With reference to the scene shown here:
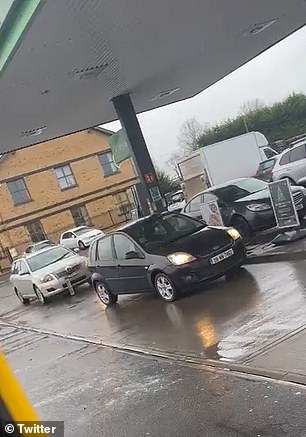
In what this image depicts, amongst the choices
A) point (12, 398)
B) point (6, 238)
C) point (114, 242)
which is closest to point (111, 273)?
point (114, 242)

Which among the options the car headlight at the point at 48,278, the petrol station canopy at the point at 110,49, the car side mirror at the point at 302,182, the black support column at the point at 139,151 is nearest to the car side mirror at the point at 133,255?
the petrol station canopy at the point at 110,49

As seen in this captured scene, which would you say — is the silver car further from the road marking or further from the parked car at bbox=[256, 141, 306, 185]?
the parked car at bbox=[256, 141, 306, 185]

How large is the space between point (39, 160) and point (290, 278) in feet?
123

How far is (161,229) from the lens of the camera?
38.1ft

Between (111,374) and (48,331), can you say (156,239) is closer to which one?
(48,331)

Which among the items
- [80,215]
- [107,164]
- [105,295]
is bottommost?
[80,215]

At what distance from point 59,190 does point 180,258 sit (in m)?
35.5

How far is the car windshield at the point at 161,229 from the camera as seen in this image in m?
11.2

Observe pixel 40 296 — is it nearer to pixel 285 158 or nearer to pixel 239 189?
pixel 239 189

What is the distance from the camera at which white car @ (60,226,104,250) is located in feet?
115

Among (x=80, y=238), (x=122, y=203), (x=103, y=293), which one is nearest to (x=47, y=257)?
(x=103, y=293)

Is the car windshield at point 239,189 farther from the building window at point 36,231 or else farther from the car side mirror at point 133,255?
the building window at point 36,231

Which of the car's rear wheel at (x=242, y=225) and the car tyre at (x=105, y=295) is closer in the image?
the car tyre at (x=105, y=295)

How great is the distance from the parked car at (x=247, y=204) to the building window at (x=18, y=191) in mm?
29665
